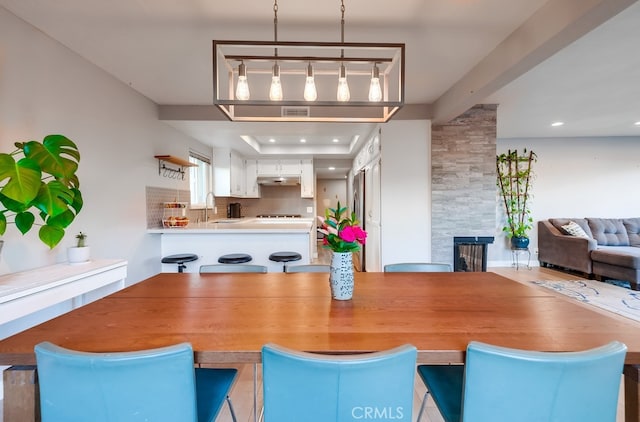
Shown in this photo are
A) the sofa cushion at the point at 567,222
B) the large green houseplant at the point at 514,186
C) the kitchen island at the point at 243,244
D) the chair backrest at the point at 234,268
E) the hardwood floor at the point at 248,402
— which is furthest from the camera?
the large green houseplant at the point at 514,186

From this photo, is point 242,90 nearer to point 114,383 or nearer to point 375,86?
point 375,86

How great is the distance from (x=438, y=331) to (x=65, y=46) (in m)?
3.26

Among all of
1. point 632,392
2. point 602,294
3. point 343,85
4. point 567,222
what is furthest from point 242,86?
point 567,222

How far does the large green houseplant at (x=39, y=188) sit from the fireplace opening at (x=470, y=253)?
3910 mm

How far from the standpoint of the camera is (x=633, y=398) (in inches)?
37.1

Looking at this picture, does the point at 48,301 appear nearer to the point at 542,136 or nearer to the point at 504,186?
the point at 504,186

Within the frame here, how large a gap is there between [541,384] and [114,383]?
3.86 feet

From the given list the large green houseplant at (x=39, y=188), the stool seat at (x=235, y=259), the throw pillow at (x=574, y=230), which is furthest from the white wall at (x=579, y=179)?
the large green houseplant at (x=39, y=188)

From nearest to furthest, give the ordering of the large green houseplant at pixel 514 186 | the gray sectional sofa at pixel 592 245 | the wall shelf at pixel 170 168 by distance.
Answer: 1. the wall shelf at pixel 170 168
2. the gray sectional sofa at pixel 592 245
3. the large green houseplant at pixel 514 186

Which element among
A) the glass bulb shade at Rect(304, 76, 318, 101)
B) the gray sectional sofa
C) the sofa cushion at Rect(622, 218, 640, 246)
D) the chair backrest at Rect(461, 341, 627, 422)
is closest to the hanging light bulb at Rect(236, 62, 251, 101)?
the glass bulb shade at Rect(304, 76, 318, 101)

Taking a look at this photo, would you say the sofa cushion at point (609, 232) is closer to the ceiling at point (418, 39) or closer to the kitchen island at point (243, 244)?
the ceiling at point (418, 39)

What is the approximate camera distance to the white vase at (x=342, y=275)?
1.35m

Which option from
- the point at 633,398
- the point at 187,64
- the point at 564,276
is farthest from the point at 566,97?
the point at 187,64

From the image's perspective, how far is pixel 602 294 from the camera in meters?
3.84
